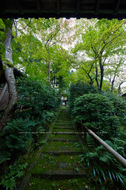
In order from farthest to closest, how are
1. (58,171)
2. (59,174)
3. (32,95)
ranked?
1. (32,95)
2. (58,171)
3. (59,174)

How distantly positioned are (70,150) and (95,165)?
1.12 metres

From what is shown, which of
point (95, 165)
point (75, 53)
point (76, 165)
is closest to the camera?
point (95, 165)

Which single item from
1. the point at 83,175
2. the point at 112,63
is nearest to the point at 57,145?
the point at 83,175

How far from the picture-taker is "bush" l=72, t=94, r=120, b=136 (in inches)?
126

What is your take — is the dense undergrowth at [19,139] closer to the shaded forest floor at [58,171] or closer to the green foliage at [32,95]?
the green foliage at [32,95]

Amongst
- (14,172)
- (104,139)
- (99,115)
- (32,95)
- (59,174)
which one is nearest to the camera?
(14,172)

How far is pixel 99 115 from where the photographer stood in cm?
338

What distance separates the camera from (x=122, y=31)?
547 cm
